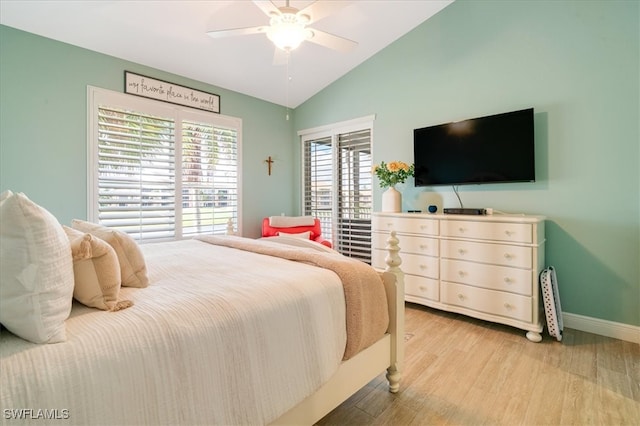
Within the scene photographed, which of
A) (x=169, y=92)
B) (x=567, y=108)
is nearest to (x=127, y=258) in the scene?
(x=169, y=92)

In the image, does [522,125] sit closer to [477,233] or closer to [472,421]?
[477,233]

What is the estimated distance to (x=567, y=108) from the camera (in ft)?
8.50

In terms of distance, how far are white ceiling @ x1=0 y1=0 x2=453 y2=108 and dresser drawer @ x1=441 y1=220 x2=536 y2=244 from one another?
2215mm

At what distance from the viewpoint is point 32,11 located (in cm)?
245

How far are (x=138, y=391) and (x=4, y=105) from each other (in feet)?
10.0

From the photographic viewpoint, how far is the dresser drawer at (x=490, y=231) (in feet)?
7.89

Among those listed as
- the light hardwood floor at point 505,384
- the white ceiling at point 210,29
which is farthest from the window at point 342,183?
the light hardwood floor at point 505,384

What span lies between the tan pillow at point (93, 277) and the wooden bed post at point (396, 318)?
126 cm

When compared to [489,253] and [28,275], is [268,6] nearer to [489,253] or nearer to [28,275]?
[28,275]

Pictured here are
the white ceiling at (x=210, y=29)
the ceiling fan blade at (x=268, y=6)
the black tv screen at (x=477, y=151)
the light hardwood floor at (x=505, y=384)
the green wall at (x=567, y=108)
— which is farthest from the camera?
the black tv screen at (x=477, y=151)

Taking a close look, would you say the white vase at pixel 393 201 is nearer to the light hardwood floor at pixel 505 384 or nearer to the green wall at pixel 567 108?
the green wall at pixel 567 108

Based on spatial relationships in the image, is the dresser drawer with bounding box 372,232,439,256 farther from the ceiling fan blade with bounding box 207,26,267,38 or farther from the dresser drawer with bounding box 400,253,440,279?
the ceiling fan blade with bounding box 207,26,267,38

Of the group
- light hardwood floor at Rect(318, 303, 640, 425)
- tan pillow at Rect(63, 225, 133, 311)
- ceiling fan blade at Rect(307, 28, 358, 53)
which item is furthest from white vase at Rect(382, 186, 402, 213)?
tan pillow at Rect(63, 225, 133, 311)

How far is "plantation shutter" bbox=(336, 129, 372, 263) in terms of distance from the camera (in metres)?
3.99
